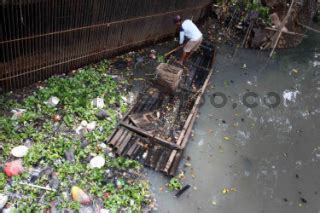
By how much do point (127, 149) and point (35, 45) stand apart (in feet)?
8.36

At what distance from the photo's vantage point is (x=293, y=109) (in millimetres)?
8805

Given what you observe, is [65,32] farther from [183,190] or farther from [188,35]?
[183,190]

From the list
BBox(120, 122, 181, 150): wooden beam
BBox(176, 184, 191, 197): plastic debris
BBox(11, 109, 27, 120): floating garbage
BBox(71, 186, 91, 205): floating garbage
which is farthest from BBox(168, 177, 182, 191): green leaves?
BBox(11, 109, 27, 120): floating garbage

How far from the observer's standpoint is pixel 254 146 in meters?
7.63

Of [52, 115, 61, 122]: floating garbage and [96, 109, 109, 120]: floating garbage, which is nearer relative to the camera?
[52, 115, 61, 122]: floating garbage

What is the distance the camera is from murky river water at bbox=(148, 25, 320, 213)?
6.49 meters

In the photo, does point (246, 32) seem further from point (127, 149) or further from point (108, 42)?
point (127, 149)

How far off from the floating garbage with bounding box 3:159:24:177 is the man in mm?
4998

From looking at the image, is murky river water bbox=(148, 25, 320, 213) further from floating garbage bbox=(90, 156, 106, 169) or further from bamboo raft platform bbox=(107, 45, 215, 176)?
floating garbage bbox=(90, 156, 106, 169)

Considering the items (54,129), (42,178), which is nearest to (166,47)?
(54,129)

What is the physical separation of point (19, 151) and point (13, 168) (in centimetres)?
35

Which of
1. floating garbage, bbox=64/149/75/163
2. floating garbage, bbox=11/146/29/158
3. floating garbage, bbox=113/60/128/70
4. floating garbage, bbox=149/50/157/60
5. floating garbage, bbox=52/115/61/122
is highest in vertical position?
floating garbage, bbox=149/50/157/60

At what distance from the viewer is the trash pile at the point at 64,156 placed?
5.45m

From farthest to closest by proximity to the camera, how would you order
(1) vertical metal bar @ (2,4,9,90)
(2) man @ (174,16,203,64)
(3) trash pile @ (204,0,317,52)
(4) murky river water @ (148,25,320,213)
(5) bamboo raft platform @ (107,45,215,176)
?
(3) trash pile @ (204,0,317,52)
(2) man @ (174,16,203,64)
(5) bamboo raft platform @ (107,45,215,176)
(4) murky river water @ (148,25,320,213)
(1) vertical metal bar @ (2,4,9,90)
